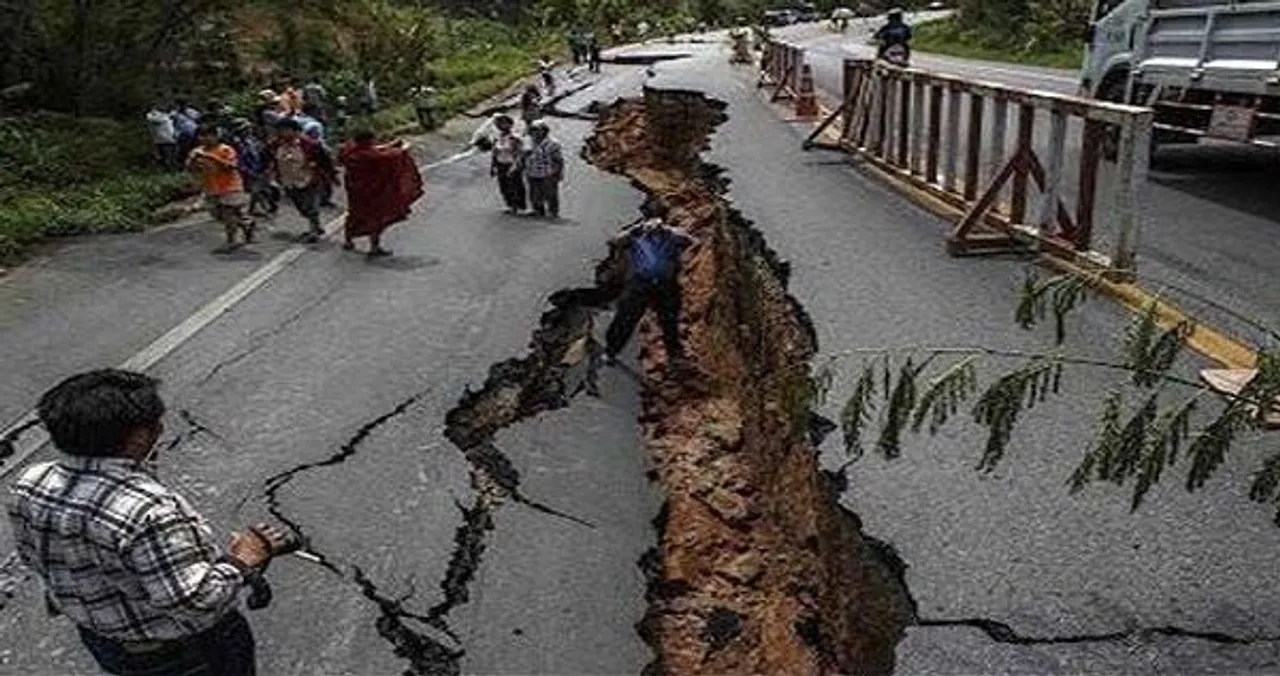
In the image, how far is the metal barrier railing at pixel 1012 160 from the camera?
8062 mm

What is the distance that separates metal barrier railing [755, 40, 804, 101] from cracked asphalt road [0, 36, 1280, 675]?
42.8 ft

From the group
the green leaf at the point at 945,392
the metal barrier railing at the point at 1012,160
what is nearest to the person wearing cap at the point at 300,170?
the metal barrier railing at the point at 1012,160

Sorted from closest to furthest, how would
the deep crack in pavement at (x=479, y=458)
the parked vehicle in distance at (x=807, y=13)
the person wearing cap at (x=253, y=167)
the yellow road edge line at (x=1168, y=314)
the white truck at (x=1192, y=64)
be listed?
the deep crack in pavement at (x=479, y=458) < the yellow road edge line at (x=1168, y=314) < the white truck at (x=1192, y=64) < the person wearing cap at (x=253, y=167) < the parked vehicle in distance at (x=807, y=13)

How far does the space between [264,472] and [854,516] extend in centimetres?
276

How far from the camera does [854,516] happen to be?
5.01 metres

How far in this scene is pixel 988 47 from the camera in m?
41.2

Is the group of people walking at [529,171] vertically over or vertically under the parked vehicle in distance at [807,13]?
over

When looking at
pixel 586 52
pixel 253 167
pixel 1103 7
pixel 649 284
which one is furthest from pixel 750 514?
pixel 586 52

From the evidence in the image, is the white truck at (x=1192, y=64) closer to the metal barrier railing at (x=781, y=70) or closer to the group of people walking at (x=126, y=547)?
the metal barrier railing at (x=781, y=70)

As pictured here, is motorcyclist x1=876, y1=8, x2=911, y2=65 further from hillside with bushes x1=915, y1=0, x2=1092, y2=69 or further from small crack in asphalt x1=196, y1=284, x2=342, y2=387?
hillside with bushes x1=915, y1=0, x2=1092, y2=69

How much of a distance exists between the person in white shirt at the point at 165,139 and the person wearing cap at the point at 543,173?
5690 millimetres

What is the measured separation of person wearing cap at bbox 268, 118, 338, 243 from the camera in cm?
1164

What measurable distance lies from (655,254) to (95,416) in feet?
18.2

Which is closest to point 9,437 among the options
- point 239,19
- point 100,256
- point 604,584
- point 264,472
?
point 264,472
